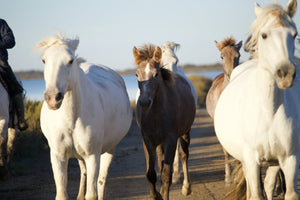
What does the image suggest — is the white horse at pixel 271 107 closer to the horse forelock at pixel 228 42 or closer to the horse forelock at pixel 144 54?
the horse forelock at pixel 144 54

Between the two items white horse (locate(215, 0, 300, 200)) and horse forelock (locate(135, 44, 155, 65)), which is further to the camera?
horse forelock (locate(135, 44, 155, 65))

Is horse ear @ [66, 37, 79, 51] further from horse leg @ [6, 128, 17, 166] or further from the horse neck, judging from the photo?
horse leg @ [6, 128, 17, 166]

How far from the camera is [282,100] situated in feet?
14.0

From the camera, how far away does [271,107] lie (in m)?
4.25

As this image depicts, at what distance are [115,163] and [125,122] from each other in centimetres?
300

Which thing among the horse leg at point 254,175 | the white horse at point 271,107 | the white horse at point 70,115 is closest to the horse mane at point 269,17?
the white horse at point 271,107


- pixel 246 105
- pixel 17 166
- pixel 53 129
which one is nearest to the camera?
pixel 246 105

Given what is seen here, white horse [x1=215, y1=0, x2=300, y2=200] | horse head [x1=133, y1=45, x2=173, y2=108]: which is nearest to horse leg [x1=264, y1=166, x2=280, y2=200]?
white horse [x1=215, y1=0, x2=300, y2=200]

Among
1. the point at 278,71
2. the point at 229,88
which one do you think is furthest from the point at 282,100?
the point at 229,88

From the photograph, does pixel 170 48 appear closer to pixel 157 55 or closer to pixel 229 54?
pixel 229 54

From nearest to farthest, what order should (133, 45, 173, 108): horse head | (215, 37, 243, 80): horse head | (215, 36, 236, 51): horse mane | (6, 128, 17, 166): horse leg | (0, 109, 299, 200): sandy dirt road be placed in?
(133, 45, 173, 108): horse head, (0, 109, 299, 200): sandy dirt road, (6, 128, 17, 166): horse leg, (215, 37, 243, 80): horse head, (215, 36, 236, 51): horse mane

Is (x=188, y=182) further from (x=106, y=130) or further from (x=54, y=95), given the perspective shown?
(x=54, y=95)

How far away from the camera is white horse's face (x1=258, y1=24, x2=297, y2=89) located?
3.70m

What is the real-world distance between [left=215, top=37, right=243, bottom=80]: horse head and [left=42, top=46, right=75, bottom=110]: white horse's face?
4349 millimetres
